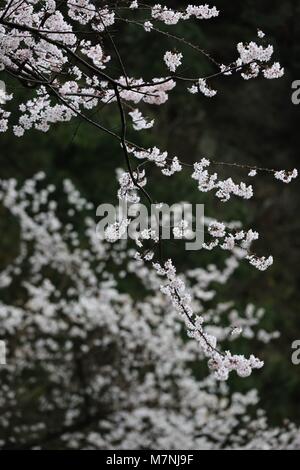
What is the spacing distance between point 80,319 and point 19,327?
2.44 ft

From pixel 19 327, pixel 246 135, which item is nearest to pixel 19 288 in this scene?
pixel 19 327

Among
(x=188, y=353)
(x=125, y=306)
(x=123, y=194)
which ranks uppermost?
(x=125, y=306)

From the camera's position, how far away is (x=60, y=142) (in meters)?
8.52

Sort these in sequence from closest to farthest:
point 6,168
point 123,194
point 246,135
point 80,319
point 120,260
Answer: point 123,194
point 80,319
point 120,260
point 6,168
point 246,135

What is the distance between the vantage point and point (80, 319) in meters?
7.61

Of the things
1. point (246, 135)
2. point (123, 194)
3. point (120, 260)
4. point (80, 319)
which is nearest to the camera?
point (123, 194)

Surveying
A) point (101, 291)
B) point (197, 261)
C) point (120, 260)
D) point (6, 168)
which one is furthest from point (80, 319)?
point (6, 168)

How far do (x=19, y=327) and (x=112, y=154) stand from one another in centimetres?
249

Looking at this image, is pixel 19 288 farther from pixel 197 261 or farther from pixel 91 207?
pixel 197 261

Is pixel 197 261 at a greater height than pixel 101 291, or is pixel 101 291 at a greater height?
pixel 197 261

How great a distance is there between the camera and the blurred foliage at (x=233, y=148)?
28.3 feet

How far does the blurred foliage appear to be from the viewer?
8633 mm

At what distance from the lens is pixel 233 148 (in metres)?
12.9

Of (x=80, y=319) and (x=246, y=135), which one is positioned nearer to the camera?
(x=80, y=319)
